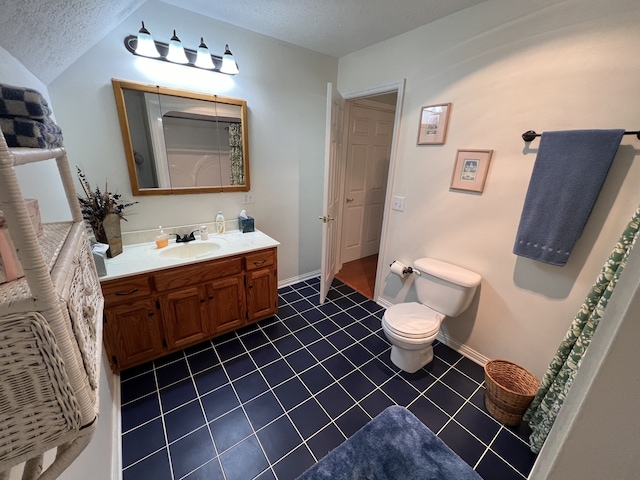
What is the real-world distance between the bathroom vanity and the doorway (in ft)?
4.46

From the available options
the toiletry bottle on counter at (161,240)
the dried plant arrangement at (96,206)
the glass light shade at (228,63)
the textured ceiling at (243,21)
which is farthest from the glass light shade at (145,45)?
the toiletry bottle on counter at (161,240)

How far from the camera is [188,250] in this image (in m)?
2.07

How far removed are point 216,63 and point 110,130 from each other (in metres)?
0.90

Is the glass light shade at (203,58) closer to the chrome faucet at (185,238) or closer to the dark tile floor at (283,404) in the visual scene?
the chrome faucet at (185,238)

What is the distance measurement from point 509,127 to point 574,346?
127cm

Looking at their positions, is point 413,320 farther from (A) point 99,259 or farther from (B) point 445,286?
(A) point 99,259

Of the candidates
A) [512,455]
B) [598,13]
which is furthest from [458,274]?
[598,13]

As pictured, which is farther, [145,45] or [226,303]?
[226,303]

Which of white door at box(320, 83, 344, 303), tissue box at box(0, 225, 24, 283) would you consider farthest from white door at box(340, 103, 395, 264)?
tissue box at box(0, 225, 24, 283)

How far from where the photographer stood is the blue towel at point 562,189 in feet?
4.22

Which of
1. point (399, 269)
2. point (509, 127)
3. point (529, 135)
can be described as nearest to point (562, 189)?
point (529, 135)

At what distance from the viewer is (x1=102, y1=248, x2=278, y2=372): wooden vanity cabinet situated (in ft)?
5.25

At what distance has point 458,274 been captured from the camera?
1.87m

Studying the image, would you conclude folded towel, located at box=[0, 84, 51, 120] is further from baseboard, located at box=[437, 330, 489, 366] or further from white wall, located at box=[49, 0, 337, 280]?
baseboard, located at box=[437, 330, 489, 366]
